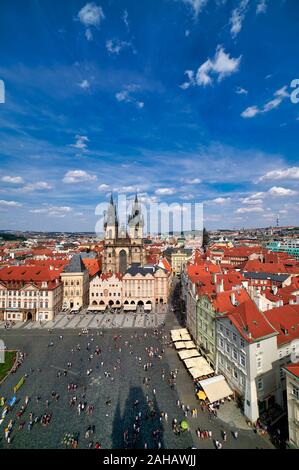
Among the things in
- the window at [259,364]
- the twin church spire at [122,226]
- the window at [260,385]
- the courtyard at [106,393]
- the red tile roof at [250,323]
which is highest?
the twin church spire at [122,226]

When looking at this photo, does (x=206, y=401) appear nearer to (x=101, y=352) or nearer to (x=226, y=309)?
(x=226, y=309)

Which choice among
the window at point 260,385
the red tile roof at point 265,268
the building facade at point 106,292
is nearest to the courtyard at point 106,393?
the window at point 260,385

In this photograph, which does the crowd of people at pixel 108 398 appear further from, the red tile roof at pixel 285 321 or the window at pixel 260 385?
the red tile roof at pixel 285 321

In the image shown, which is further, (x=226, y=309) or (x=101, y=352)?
(x=101, y=352)

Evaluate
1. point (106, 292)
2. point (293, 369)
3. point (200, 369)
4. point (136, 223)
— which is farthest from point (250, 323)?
point (136, 223)

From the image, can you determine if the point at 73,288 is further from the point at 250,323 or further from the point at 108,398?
the point at 250,323

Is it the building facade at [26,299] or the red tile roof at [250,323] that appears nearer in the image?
the red tile roof at [250,323]

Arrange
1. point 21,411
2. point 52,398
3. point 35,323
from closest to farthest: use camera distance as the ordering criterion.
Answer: point 21,411 < point 52,398 < point 35,323
